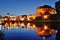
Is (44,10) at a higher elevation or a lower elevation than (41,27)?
higher

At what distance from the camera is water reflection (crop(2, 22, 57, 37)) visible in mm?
1245

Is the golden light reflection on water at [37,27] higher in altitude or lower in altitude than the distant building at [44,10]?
lower

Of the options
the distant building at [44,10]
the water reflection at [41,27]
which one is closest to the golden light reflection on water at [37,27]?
the water reflection at [41,27]

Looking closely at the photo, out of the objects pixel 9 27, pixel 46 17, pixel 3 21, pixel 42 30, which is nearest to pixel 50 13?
pixel 46 17

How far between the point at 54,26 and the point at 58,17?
0.10 m

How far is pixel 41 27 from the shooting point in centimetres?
136

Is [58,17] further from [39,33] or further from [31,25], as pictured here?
[31,25]

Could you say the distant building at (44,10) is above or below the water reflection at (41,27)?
above

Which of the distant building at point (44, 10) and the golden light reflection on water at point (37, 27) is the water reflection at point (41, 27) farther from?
the distant building at point (44, 10)

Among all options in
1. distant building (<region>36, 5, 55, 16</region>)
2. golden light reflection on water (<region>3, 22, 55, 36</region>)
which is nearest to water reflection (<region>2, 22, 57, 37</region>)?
golden light reflection on water (<region>3, 22, 55, 36</region>)

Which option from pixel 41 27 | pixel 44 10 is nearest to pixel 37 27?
pixel 41 27

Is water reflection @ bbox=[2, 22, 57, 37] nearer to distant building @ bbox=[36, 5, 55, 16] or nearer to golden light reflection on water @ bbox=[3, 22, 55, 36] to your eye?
golden light reflection on water @ bbox=[3, 22, 55, 36]

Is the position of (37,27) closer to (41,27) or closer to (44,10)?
(41,27)

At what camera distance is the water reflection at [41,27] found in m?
1.25
